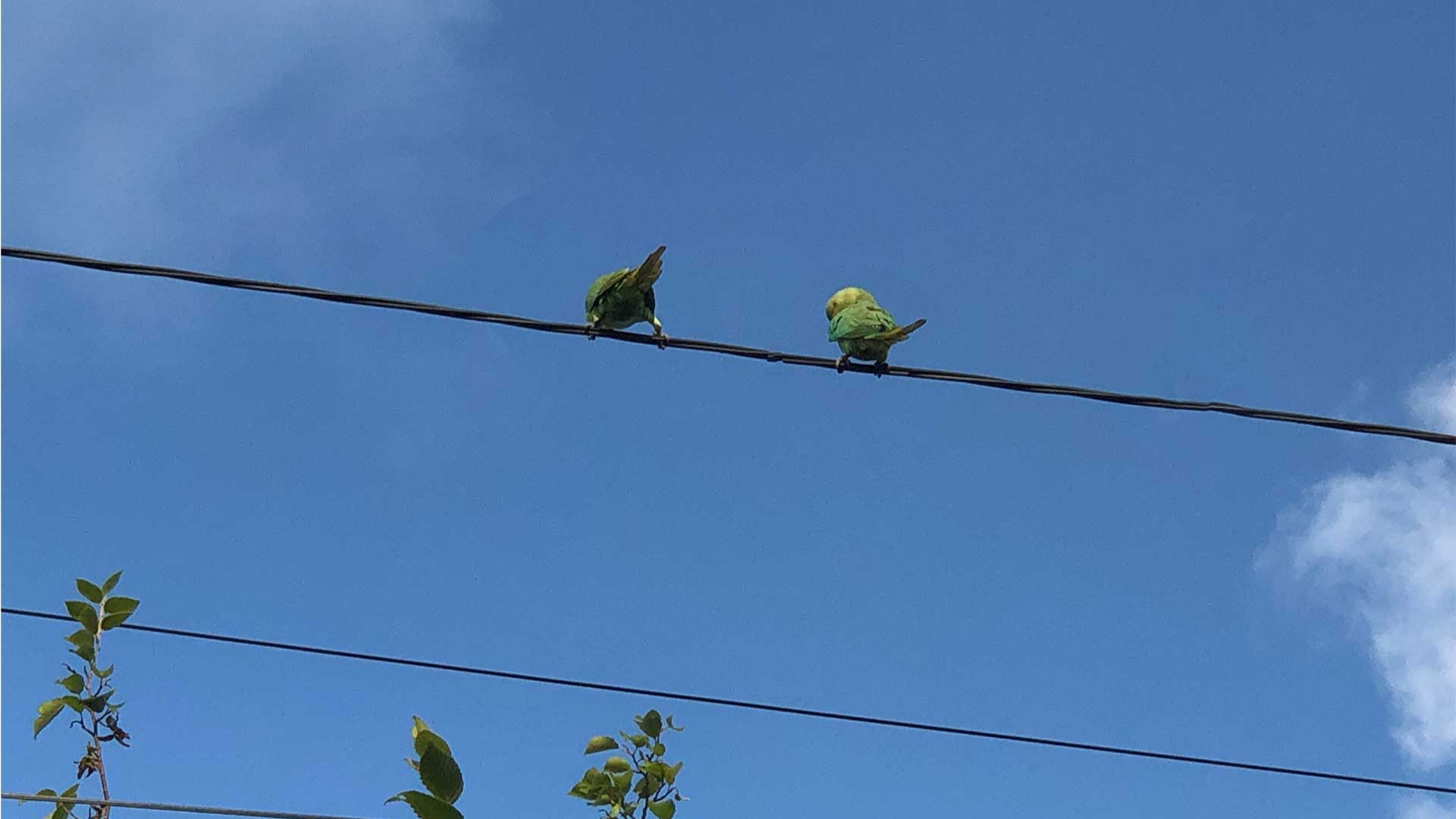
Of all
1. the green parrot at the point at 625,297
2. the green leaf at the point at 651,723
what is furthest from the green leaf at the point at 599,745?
the green parrot at the point at 625,297

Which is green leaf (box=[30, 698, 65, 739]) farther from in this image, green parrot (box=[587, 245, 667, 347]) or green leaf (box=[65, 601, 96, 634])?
green parrot (box=[587, 245, 667, 347])

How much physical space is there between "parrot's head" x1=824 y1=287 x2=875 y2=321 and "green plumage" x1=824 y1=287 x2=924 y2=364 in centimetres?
16

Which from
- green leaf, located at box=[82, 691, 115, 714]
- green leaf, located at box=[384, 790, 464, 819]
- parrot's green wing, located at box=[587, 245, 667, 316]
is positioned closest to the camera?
green leaf, located at box=[384, 790, 464, 819]

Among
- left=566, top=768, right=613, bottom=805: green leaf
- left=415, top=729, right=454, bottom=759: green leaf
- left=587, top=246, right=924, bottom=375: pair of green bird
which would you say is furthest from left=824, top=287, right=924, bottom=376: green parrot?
left=415, top=729, right=454, bottom=759: green leaf

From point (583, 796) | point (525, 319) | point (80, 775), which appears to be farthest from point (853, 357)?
point (80, 775)

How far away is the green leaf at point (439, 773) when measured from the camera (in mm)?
3625

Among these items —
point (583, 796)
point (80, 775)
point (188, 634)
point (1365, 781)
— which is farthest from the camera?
point (1365, 781)

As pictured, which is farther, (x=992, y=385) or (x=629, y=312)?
(x=629, y=312)

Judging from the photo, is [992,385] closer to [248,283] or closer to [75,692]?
[248,283]

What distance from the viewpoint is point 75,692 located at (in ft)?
15.6

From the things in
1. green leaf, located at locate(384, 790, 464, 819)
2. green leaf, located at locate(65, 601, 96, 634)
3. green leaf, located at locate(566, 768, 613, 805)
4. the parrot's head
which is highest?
the parrot's head

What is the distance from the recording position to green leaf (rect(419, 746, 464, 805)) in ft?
11.9

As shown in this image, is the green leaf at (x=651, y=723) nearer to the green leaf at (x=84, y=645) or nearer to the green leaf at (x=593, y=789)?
the green leaf at (x=593, y=789)

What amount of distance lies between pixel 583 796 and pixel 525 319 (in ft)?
5.93
